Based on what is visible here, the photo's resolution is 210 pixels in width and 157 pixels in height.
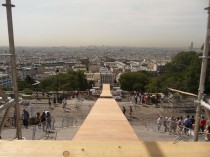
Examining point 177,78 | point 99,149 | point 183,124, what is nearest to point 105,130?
point 99,149

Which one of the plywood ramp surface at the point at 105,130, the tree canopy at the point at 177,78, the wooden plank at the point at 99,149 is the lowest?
the tree canopy at the point at 177,78

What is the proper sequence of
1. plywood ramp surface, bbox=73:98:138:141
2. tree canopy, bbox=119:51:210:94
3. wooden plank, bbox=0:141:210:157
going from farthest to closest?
tree canopy, bbox=119:51:210:94 → plywood ramp surface, bbox=73:98:138:141 → wooden plank, bbox=0:141:210:157

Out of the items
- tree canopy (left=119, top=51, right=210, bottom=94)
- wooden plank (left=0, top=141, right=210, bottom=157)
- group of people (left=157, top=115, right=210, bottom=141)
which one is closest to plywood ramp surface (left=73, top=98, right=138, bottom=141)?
wooden plank (left=0, top=141, right=210, bottom=157)

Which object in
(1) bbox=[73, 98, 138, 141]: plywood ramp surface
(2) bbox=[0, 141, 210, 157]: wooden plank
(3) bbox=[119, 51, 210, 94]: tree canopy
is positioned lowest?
(3) bbox=[119, 51, 210, 94]: tree canopy

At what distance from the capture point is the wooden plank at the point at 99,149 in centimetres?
186

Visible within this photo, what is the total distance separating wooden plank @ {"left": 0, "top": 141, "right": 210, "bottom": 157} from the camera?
73.4 inches

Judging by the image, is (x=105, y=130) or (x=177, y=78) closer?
(x=105, y=130)

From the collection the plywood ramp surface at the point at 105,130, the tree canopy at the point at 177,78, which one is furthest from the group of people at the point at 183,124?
the tree canopy at the point at 177,78

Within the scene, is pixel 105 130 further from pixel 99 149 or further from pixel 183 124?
pixel 183 124

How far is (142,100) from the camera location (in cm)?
2306

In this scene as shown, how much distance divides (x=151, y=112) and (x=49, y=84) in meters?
55.0

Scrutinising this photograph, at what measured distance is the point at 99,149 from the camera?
6.29 feet

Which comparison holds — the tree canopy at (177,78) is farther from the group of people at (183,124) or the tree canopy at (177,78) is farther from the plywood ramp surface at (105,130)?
the plywood ramp surface at (105,130)

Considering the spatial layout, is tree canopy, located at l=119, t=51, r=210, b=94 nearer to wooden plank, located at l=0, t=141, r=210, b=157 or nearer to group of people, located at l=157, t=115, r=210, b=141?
group of people, located at l=157, t=115, r=210, b=141
